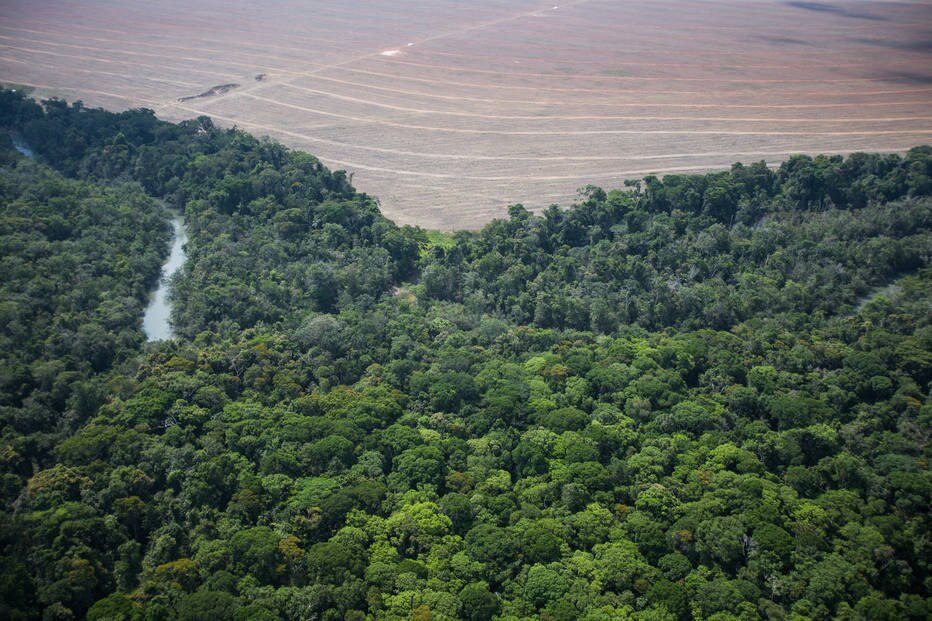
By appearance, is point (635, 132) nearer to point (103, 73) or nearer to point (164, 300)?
point (164, 300)

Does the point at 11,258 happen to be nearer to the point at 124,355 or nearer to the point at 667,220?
the point at 124,355

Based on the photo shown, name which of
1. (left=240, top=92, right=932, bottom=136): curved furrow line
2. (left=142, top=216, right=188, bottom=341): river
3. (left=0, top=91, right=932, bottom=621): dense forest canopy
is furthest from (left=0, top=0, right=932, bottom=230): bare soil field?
(left=142, top=216, right=188, bottom=341): river

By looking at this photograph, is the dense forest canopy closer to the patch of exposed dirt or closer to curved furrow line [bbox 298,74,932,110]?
curved furrow line [bbox 298,74,932,110]

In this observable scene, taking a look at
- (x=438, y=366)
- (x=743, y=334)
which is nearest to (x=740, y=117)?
(x=743, y=334)

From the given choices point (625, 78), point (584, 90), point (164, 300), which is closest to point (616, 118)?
point (584, 90)

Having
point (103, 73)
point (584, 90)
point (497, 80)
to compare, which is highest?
point (497, 80)

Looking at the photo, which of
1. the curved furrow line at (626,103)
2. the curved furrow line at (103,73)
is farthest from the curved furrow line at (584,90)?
the curved furrow line at (103,73)
